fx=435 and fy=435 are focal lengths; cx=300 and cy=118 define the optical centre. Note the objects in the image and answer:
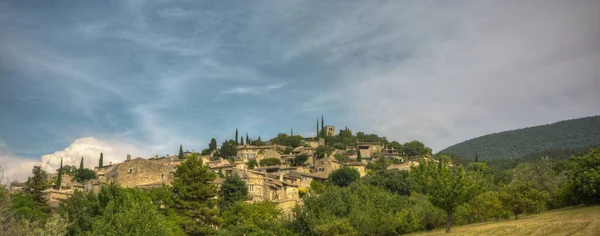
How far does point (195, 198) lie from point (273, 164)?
62.8 meters

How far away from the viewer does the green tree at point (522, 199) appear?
41.8 m

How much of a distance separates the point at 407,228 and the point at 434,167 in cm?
1231

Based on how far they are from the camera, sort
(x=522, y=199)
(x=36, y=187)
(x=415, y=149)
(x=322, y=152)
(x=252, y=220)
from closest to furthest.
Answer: (x=522, y=199) → (x=252, y=220) → (x=36, y=187) → (x=322, y=152) → (x=415, y=149)

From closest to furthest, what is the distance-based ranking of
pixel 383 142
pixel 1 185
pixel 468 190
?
pixel 468 190, pixel 1 185, pixel 383 142

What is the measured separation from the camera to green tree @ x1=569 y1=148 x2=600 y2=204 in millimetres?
40156

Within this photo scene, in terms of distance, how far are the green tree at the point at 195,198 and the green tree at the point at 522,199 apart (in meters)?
28.9

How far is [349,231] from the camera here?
1577 inches

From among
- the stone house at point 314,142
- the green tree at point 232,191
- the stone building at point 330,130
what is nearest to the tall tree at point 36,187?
the green tree at point 232,191

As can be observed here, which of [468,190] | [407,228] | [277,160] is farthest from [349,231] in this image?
[277,160]

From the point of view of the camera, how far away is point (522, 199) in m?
41.3

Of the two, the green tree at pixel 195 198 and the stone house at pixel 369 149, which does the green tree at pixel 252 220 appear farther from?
the stone house at pixel 369 149

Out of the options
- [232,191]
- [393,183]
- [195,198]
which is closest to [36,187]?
[195,198]

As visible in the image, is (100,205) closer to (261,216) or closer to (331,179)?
(261,216)

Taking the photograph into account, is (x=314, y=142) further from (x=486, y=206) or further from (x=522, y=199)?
(x=522, y=199)
